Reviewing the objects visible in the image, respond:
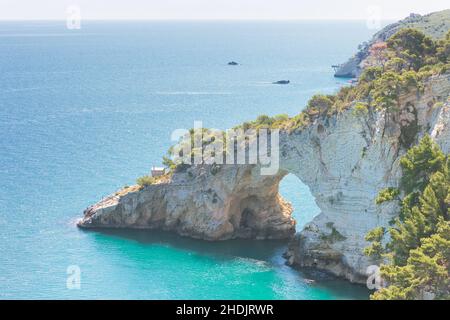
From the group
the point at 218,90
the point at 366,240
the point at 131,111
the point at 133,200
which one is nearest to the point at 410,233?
the point at 366,240

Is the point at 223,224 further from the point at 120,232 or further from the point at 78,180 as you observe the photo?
the point at 78,180

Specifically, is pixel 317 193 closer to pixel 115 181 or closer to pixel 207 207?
pixel 207 207

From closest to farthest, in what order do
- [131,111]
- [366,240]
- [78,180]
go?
[366,240] → [78,180] → [131,111]

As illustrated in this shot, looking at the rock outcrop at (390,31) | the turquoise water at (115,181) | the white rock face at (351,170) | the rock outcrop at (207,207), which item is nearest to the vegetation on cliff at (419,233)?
the white rock face at (351,170)

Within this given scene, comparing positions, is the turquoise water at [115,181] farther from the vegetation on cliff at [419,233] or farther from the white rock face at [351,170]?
the vegetation on cliff at [419,233]

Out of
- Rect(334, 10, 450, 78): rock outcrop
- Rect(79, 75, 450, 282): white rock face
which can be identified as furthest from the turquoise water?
Rect(334, 10, 450, 78): rock outcrop
